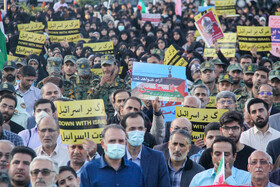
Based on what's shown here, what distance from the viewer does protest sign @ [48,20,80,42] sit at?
632 inches

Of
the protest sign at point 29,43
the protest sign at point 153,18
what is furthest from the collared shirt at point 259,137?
the protest sign at point 153,18

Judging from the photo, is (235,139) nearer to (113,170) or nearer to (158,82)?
(113,170)

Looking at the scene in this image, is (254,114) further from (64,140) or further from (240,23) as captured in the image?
(240,23)

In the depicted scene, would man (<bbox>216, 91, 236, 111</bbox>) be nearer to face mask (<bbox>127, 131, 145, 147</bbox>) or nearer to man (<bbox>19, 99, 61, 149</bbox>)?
man (<bbox>19, 99, 61, 149</bbox>)

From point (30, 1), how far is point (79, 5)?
2.46 meters

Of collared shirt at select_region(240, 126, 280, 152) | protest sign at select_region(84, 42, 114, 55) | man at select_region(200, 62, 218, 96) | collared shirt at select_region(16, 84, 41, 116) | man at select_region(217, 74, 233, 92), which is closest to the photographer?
collared shirt at select_region(240, 126, 280, 152)

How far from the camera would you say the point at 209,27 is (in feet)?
47.3

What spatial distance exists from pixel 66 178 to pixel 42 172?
560mm

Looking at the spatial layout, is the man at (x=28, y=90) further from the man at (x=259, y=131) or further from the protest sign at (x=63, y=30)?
the protest sign at (x=63, y=30)

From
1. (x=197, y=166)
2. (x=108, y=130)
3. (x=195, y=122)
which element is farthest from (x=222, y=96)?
(x=108, y=130)

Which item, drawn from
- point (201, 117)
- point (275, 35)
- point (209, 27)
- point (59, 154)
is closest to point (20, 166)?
point (59, 154)

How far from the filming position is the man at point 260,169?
6258 millimetres

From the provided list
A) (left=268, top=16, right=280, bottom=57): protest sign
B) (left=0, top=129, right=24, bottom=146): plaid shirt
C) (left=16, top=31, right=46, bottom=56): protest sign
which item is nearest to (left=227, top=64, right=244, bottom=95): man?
(left=268, top=16, right=280, bottom=57): protest sign

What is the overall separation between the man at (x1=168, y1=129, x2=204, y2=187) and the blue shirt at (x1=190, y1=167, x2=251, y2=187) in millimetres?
317
